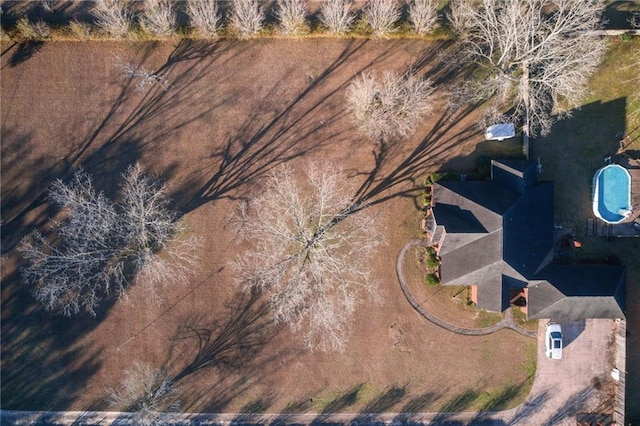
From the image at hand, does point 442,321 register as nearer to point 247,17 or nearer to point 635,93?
point 635,93

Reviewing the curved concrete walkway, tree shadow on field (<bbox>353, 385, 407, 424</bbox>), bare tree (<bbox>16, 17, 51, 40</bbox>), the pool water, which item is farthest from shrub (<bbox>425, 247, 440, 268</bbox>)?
bare tree (<bbox>16, 17, 51, 40</bbox>)

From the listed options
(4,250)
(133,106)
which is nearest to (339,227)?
(133,106)

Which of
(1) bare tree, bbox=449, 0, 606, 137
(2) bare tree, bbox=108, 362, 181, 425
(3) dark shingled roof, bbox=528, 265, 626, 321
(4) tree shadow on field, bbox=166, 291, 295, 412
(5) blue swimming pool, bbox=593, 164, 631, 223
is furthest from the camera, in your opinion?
(4) tree shadow on field, bbox=166, 291, 295, 412

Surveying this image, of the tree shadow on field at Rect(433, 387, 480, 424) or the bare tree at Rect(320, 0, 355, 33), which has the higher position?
the bare tree at Rect(320, 0, 355, 33)

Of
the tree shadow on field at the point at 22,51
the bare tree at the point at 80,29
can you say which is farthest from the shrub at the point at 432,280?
the tree shadow on field at the point at 22,51

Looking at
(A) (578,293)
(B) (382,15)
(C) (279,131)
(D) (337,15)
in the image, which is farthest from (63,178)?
(A) (578,293)

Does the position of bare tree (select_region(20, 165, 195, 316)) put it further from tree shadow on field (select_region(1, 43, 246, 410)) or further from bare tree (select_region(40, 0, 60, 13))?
bare tree (select_region(40, 0, 60, 13))

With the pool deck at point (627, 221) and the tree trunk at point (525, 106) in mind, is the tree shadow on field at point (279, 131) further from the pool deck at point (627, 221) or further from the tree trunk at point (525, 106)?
the pool deck at point (627, 221)

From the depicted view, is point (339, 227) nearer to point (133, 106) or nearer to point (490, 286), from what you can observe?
point (490, 286)
